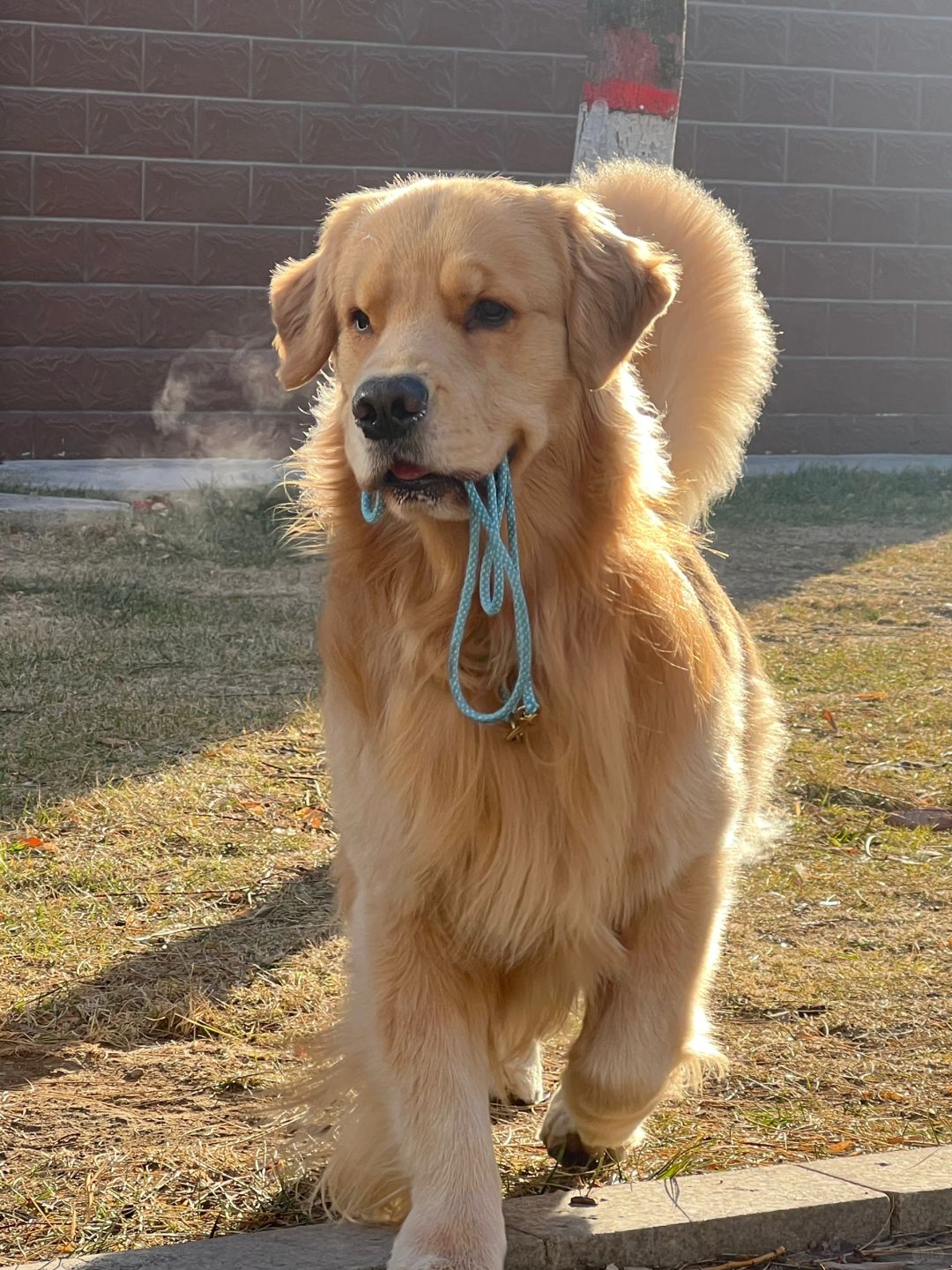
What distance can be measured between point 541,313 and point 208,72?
8005 millimetres

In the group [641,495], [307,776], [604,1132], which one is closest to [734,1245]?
[604,1132]

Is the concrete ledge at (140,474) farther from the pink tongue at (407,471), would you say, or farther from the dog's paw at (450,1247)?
the dog's paw at (450,1247)

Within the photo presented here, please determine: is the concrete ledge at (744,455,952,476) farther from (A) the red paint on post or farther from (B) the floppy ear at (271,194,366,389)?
(B) the floppy ear at (271,194,366,389)

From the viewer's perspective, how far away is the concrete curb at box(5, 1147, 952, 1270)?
8.39 feet

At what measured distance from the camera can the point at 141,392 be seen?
1025cm

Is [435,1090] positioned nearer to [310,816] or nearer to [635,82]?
[310,816]

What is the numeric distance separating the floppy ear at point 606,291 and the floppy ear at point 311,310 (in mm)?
446

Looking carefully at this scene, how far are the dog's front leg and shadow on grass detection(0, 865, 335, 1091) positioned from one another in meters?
0.82

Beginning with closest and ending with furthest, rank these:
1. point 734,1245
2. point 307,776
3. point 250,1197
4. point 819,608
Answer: point 734,1245
point 250,1197
point 307,776
point 819,608

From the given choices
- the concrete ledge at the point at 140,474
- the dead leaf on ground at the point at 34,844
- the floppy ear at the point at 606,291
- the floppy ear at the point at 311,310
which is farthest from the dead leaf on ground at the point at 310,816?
the concrete ledge at the point at 140,474

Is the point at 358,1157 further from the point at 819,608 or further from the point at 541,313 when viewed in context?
the point at 819,608

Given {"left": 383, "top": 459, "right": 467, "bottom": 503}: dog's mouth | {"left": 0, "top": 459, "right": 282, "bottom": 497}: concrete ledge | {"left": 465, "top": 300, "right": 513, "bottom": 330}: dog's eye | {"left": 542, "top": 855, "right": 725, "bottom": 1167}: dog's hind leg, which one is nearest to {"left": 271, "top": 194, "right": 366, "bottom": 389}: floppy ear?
{"left": 465, "top": 300, "right": 513, "bottom": 330}: dog's eye

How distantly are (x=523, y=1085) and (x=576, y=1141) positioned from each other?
1.39 feet

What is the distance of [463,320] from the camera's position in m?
2.81
